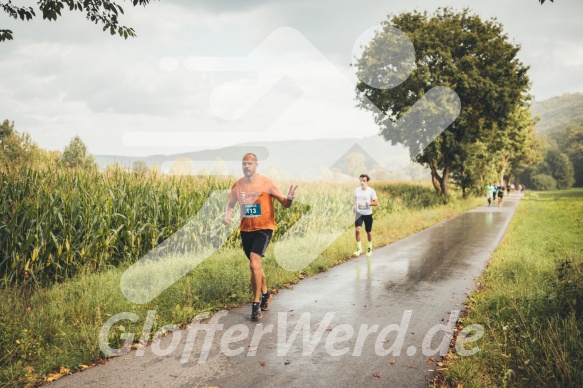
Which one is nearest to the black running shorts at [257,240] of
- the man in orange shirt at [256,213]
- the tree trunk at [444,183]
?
the man in orange shirt at [256,213]

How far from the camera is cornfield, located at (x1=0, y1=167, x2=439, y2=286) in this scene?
7238mm

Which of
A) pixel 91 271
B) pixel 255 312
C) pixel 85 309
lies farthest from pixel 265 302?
pixel 91 271

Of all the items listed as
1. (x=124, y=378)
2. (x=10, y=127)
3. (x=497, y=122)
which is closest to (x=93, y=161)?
(x=124, y=378)

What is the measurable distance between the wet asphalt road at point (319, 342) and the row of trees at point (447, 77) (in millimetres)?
22369

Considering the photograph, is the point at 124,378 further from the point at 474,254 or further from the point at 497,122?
the point at 497,122

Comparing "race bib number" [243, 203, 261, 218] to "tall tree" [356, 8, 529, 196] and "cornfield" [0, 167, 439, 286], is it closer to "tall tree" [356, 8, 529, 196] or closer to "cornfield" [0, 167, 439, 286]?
"cornfield" [0, 167, 439, 286]

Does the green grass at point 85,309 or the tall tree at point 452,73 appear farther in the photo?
the tall tree at point 452,73

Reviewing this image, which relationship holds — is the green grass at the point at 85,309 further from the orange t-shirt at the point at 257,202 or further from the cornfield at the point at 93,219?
the orange t-shirt at the point at 257,202

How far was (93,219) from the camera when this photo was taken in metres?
8.04

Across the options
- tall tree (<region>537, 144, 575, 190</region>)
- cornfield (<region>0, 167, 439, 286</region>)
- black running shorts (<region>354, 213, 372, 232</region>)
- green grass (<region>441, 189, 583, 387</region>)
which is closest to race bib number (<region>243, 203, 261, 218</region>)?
green grass (<region>441, 189, 583, 387</region>)

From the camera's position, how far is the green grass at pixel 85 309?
445cm

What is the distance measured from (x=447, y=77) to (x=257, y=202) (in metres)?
25.1

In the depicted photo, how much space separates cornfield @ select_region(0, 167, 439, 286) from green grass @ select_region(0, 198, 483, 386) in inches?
19.1

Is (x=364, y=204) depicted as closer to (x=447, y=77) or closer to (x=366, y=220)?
(x=366, y=220)
